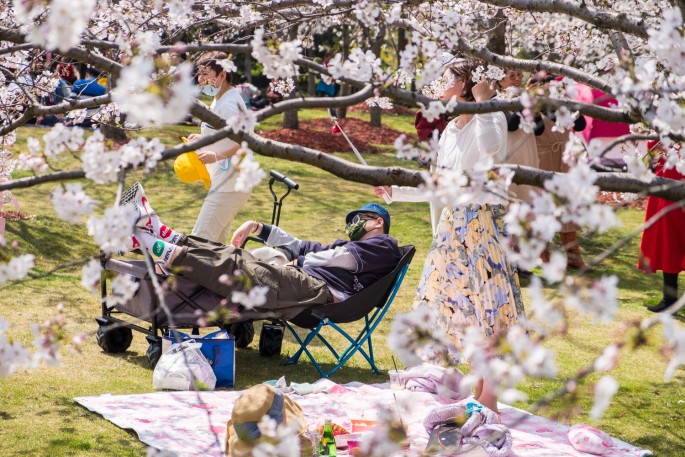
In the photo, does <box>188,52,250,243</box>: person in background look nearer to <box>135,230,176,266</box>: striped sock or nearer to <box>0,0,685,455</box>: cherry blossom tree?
<box>135,230,176,266</box>: striped sock

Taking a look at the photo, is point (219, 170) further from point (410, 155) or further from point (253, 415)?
point (410, 155)

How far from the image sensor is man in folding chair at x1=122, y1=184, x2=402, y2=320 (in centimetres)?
607

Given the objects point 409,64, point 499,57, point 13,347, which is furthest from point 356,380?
point 13,347

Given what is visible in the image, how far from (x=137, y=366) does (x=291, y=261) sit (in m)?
1.31

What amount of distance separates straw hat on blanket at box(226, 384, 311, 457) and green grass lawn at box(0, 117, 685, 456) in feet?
2.30

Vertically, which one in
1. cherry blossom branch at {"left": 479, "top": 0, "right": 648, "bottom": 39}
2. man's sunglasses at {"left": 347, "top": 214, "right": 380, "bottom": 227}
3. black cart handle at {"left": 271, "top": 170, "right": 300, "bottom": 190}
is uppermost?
cherry blossom branch at {"left": 479, "top": 0, "right": 648, "bottom": 39}

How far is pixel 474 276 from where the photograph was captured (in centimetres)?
558

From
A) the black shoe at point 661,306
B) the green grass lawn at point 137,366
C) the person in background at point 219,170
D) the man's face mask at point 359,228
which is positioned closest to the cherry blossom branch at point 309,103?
the green grass lawn at point 137,366

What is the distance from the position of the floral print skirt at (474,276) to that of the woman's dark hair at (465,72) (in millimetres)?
656

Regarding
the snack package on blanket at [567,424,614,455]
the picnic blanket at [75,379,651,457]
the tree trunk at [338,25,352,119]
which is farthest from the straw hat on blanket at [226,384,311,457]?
the tree trunk at [338,25,352,119]

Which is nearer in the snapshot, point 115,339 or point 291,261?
point 115,339

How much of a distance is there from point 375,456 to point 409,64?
1.83m

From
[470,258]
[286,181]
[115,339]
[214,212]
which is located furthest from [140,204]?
[470,258]

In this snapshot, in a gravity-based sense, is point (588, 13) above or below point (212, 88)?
above
